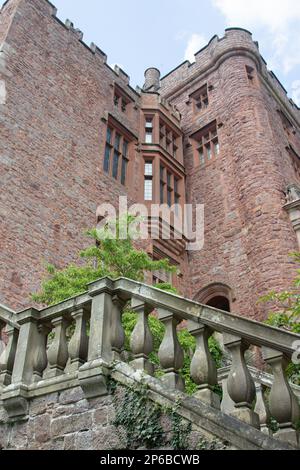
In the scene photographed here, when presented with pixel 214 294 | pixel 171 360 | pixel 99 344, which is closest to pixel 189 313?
pixel 171 360

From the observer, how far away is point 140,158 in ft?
57.0

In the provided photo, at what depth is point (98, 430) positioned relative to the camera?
381 cm

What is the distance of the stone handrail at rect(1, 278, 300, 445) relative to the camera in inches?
129

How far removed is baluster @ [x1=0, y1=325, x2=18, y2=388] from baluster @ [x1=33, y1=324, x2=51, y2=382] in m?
0.31

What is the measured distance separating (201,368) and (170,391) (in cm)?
30

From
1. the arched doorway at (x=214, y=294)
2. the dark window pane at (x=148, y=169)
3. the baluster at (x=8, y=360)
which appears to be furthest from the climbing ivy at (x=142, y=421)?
the dark window pane at (x=148, y=169)

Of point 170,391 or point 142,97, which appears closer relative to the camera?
point 170,391

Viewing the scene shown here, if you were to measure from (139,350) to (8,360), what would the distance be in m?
1.58

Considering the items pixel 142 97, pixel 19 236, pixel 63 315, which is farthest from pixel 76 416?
pixel 142 97

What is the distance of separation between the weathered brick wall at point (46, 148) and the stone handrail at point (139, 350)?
229 inches

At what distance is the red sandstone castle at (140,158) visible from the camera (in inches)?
477

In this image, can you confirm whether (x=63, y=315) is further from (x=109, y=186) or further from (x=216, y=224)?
(x=216, y=224)

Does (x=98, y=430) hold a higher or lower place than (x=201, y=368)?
lower

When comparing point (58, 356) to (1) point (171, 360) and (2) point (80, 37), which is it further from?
(2) point (80, 37)
